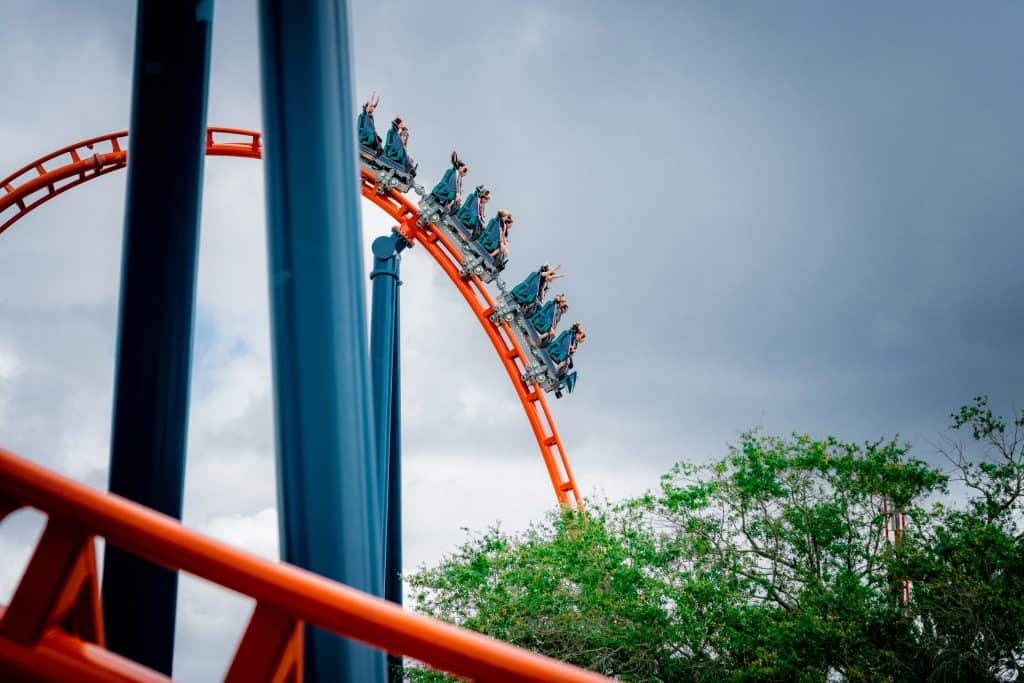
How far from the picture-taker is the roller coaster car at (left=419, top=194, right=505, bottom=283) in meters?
16.4

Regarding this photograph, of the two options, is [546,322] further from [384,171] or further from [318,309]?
[318,309]

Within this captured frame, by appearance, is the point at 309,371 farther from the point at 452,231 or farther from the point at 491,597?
the point at 452,231

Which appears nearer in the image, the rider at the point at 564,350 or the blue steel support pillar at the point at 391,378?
the blue steel support pillar at the point at 391,378

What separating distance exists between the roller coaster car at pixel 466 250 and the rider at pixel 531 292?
57cm

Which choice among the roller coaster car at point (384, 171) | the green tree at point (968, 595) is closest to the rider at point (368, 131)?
the roller coaster car at point (384, 171)

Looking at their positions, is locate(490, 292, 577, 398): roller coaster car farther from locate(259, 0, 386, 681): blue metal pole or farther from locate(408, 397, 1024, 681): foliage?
locate(259, 0, 386, 681): blue metal pole


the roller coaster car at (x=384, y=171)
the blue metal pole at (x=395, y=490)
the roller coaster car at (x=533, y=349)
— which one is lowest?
the blue metal pole at (x=395, y=490)

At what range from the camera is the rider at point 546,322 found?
1681 centimetres

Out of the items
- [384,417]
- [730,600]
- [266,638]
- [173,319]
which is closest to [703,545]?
[730,600]

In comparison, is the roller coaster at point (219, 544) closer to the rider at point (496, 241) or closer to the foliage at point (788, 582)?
the foliage at point (788, 582)

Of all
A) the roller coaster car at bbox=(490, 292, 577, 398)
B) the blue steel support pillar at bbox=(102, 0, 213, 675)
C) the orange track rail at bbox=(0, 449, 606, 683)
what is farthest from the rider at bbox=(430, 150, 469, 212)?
the orange track rail at bbox=(0, 449, 606, 683)

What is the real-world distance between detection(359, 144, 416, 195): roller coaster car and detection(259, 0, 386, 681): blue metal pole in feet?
45.4

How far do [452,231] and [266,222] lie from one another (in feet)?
46.3

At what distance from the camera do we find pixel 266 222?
2648 millimetres
